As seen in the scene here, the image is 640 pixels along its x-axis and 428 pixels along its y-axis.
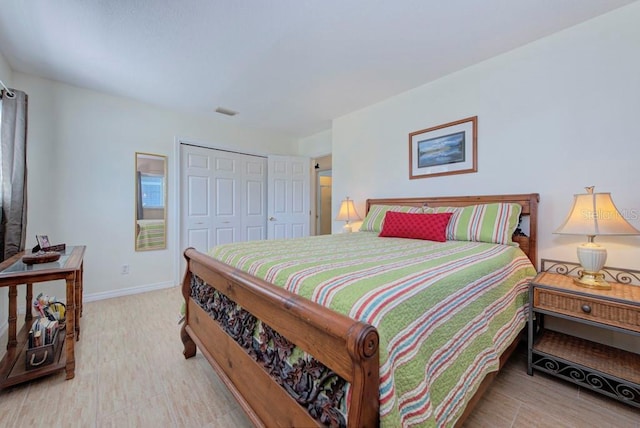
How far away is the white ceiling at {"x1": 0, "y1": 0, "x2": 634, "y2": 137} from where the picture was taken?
6.00 ft

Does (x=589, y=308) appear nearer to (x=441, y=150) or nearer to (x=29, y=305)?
(x=441, y=150)

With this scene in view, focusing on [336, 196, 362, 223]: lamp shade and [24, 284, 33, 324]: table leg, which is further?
[336, 196, 362, 223]: lamp shade

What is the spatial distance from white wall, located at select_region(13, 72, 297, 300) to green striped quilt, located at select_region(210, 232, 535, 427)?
8.00 feet

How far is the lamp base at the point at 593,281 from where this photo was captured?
1.63 m

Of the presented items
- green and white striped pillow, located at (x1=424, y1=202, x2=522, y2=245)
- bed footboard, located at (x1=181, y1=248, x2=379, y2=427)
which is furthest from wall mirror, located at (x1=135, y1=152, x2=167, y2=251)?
green and white striped pillow, located at (x1=424, y1=202, x2=522, y2=245)

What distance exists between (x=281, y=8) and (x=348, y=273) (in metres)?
Answer: 1.86

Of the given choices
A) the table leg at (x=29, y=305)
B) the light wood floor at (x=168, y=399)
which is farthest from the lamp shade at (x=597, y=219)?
the table leg at (x=29, y=305)

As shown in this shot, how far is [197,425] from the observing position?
132cm

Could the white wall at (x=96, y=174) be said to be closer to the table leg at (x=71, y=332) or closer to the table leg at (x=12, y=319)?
the table leg at (x=12, y=319)

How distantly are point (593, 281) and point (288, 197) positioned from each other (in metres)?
3.88

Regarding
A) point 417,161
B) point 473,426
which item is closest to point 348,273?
point 473,426

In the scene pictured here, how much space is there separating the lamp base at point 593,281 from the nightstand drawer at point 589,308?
0.14 m

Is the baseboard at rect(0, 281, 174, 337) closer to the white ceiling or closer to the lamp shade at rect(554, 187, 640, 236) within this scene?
the white ceiling

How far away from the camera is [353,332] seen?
0.65 metres
